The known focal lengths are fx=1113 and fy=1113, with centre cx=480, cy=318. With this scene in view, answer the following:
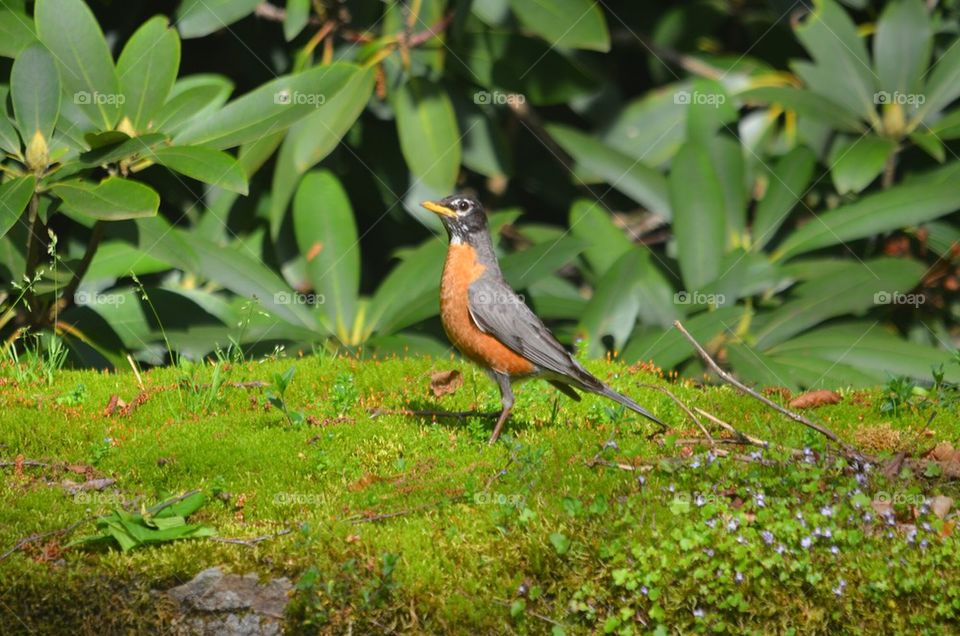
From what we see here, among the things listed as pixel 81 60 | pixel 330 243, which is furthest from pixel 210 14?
pixel 330 243

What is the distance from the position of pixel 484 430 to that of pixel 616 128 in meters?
3.68

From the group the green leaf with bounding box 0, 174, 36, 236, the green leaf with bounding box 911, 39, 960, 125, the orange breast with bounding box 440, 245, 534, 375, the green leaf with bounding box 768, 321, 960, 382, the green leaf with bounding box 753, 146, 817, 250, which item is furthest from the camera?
the green leaf with bounding box 911, 39, 960, 125

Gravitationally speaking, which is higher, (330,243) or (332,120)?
(332,120)

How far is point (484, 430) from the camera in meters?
5.51

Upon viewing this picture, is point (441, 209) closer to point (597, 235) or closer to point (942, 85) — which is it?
point (597, 235)

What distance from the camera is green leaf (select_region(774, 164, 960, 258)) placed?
7301 mm

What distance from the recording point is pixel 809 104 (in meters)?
7.64

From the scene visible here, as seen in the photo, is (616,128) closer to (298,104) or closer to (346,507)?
(298,104)

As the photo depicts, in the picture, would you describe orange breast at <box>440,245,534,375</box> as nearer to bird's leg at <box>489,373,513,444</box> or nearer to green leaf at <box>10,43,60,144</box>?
bird's leg at <box>489,373,513,444</box>

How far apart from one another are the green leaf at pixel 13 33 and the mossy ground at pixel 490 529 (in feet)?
8.48

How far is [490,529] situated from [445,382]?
2128 millimetres

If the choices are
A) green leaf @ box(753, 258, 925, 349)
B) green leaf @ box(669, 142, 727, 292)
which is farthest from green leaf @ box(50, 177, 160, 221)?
green leaf @ box(753, 258, 925, 349)

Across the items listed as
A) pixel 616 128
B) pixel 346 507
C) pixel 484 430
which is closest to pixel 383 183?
pixel 616 128

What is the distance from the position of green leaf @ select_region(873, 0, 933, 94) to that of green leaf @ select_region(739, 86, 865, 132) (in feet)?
1.32
